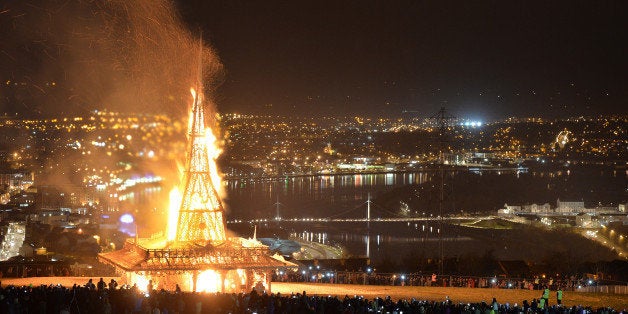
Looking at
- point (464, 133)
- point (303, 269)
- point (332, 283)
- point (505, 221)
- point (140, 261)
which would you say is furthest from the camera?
point (464, 133)

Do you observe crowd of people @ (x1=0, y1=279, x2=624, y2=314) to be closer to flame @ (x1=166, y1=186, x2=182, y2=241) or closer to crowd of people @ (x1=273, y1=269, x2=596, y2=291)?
flame @ (x1=166, y1=186, x2=182, y2=241)

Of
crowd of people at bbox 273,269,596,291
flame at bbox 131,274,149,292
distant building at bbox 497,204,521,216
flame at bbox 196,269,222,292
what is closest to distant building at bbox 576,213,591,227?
distant building at bbox 497,204,521,216

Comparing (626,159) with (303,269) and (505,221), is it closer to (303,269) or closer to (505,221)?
(505,221)

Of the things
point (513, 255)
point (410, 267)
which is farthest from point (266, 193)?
point (410, 267)

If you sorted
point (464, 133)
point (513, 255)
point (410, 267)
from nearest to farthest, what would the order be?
point (410, 267) → point (513, 255) → point (464, 133)

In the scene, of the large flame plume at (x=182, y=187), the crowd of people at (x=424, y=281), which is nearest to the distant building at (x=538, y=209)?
the crowd of people at (x=424, y=281)

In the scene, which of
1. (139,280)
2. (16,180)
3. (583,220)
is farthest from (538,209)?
(139,280)

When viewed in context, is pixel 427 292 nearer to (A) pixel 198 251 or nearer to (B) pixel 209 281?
(B) pixel 209 281
